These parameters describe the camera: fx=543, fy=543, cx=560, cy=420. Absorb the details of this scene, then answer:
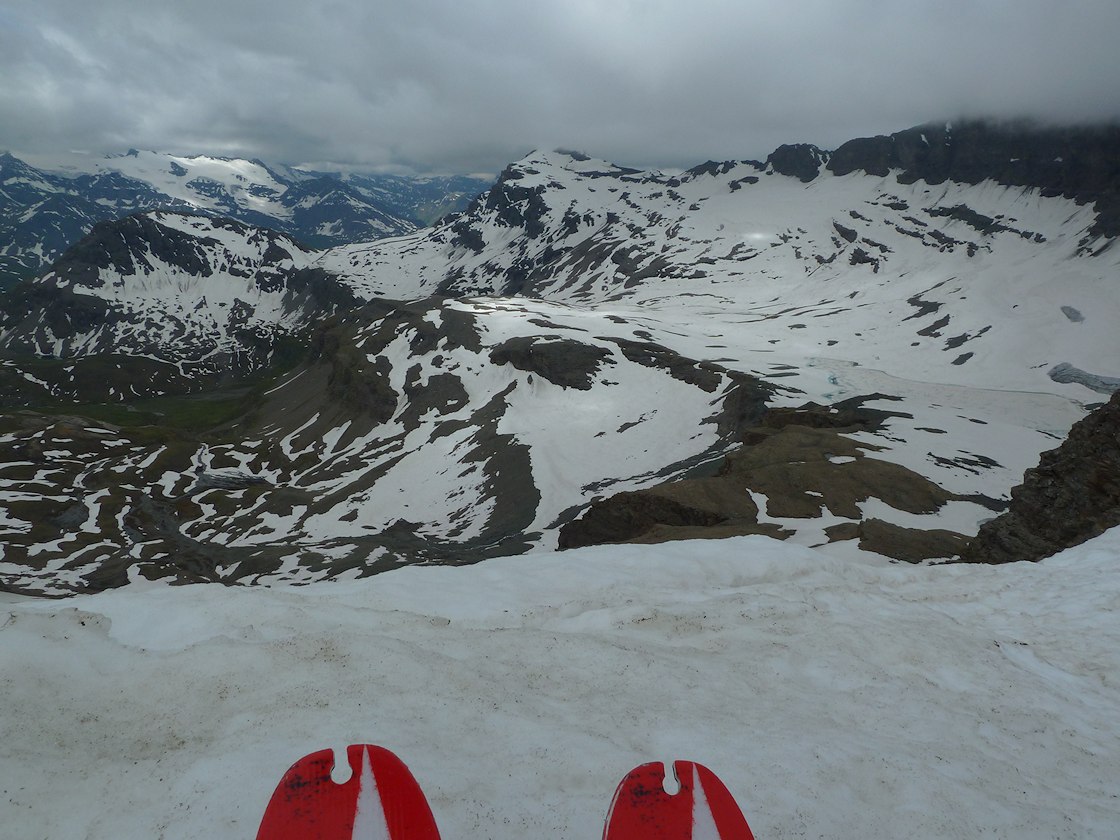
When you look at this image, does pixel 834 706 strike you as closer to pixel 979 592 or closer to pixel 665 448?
pixel 979 592

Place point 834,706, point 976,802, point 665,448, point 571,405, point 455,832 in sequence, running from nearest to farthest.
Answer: point 455,832, point 976,802, point 834,706, point 665,448, point 571,405

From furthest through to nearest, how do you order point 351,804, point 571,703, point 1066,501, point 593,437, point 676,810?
point 593,437, point 1066,501, point 571,703, point 676,810, point 351,804

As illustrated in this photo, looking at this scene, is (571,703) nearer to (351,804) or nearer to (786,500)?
(351,804)

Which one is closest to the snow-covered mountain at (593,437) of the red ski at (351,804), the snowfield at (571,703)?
the snowfield at (571,703)

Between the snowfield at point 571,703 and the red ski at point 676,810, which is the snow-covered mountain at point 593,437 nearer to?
the snowfield at point 571,703

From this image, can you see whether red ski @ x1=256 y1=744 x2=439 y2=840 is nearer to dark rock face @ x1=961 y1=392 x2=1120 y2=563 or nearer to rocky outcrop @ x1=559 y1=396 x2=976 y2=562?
rocky outcrop @ x1=559 y1=396 x2=976 y2=562

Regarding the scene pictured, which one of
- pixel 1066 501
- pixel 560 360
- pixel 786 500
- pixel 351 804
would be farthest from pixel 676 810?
pixel 560 360

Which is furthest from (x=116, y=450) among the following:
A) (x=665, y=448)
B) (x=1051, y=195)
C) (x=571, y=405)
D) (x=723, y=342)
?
(x=1051, y=195)

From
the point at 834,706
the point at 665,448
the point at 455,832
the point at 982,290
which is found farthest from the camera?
the point at 982,290
